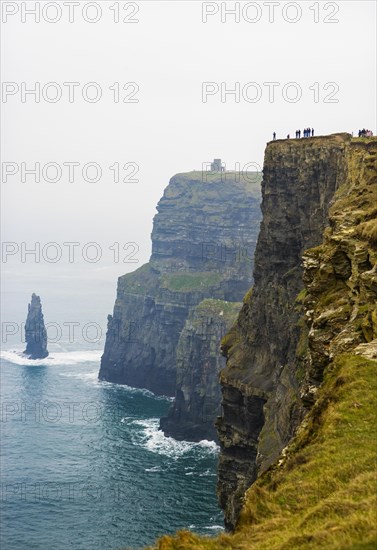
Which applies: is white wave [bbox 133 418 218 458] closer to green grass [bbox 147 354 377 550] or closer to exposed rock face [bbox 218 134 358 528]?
exposed rock face [bbox 218 134 358 528]

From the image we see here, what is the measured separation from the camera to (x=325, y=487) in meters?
18.3

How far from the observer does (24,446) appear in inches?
5384

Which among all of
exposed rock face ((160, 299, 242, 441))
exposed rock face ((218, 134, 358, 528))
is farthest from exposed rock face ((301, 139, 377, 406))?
exposed rock face ((160, 299, 242, 441))

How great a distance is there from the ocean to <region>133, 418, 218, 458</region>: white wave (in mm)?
210

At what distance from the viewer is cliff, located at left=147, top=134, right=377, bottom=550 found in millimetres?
17094

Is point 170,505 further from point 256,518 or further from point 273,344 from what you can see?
point 256,518

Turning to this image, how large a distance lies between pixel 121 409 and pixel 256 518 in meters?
158

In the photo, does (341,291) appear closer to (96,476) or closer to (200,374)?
(96,476)

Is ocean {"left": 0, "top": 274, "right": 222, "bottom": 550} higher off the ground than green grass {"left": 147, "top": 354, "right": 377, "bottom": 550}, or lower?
lower

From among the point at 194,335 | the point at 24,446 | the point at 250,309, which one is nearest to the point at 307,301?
the point at 250,309

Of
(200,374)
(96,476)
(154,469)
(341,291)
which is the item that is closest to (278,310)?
(341,291)

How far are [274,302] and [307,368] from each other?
3722cm

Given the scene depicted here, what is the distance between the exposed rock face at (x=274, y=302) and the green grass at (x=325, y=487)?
37.3 m

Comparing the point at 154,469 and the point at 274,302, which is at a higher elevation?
the point at 274,302
